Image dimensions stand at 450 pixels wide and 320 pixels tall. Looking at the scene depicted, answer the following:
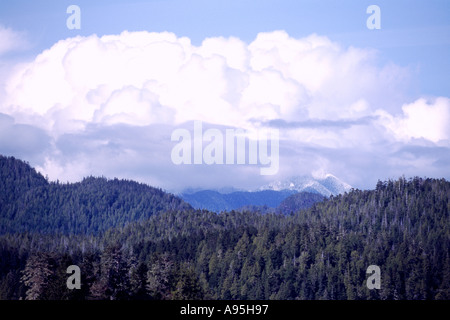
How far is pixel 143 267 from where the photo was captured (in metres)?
121
